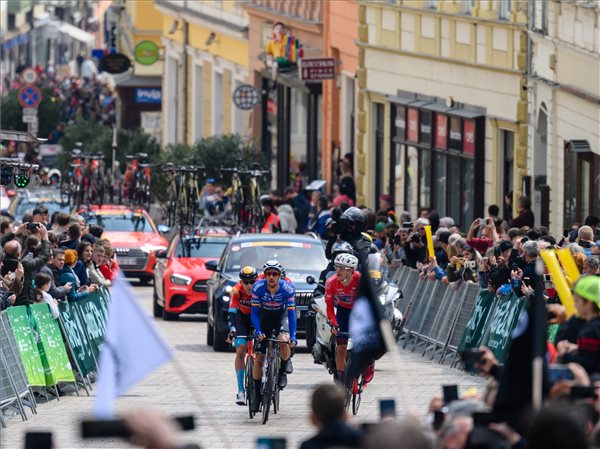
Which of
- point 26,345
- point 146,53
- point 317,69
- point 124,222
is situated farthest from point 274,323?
point 146,53

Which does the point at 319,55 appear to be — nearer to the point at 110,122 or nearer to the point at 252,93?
the point at 252,93

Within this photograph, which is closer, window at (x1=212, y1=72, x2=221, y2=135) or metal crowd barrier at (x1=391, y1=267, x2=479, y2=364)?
metal crowd barrier at (x1=391, y1=267, x2=479, y2=364)

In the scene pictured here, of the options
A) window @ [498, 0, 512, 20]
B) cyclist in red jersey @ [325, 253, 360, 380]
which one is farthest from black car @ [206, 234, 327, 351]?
window @ [498, 0, 512, 20]

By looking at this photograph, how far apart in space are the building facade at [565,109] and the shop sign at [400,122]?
7451 millimetres

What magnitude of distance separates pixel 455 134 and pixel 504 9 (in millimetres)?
3117

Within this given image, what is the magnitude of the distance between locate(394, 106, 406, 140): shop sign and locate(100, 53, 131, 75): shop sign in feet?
89.2

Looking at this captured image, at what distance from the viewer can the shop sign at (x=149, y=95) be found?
248 feet

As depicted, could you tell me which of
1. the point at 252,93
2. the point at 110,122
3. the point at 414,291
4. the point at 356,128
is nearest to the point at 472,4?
the point at 356,128

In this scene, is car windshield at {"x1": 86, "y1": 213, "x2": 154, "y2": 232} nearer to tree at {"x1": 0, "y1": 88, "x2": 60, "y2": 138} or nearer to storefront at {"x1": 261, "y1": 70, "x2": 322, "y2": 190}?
storefront at {"x1": 261, "y1": 70, "x2": 322, "y2": 190}

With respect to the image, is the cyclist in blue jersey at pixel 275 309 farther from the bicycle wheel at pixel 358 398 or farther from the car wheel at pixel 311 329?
the car wheel at pixel 311 329

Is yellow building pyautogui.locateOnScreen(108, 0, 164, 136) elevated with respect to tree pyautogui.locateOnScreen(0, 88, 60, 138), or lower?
elevated

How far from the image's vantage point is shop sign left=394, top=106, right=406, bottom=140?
133 feet

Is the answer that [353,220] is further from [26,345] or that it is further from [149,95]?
[149,95]

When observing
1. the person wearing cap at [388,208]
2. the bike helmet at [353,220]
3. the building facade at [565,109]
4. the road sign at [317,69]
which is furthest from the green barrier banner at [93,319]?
the road sign at [317,69]
